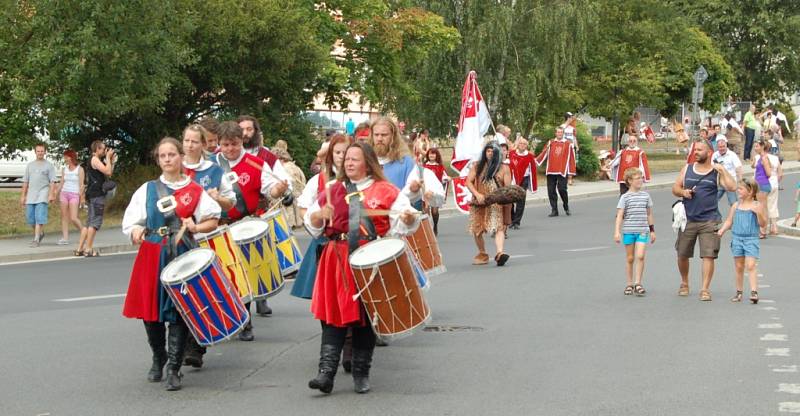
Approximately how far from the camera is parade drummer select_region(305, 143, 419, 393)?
845cm

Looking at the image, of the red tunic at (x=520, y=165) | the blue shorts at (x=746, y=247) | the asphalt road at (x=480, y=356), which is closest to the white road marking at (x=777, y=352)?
the asphalt road at (x=480, y=356)

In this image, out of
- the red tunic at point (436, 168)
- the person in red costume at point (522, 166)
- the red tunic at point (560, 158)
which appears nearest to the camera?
the red tunic at point (436, 168)

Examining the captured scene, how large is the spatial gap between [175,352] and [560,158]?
1790 centimetres

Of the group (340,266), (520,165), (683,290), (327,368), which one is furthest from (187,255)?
(520,165)

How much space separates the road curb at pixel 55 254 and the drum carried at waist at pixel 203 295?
10.7 metres

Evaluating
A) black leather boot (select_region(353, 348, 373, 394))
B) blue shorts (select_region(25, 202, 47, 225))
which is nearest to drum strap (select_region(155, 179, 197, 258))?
black leather boot (select_region(353, 348, 373, 394))

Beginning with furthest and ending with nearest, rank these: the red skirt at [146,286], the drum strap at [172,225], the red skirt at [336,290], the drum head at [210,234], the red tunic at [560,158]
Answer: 1. the red tunic at [560,158]
2. the drum head at [210,234]
3. the drum strap at [172,225]
4. the red skirt at [146,286]
5. the red skirt at [336,290]

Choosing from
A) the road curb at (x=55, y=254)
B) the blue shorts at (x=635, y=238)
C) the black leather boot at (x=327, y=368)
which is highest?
the blue shorts at (x=635, y=238)

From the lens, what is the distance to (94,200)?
787 inches

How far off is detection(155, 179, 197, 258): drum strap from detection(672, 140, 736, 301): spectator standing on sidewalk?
21.0 feet

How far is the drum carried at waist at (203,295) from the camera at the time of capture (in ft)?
27.7

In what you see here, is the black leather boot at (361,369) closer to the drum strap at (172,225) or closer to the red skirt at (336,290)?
the red skirt at (336,290)

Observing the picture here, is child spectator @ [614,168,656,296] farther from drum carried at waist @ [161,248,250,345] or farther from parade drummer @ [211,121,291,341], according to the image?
drum carried at waist @ [161,248,250,345]

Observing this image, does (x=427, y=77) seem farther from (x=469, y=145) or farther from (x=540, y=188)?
(x=469, y=145)
